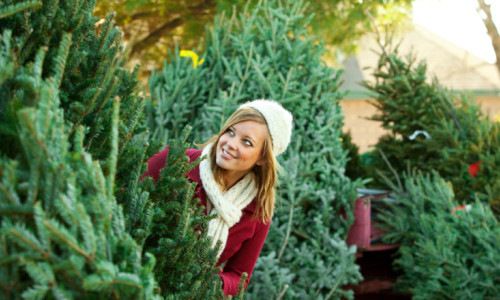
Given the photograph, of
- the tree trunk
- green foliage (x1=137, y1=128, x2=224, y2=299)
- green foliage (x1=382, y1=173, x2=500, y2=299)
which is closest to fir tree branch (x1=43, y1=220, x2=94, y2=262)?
green foliage (x1=137, y1=128, x2=224, y2=299)

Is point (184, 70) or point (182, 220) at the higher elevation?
point (184, 70)

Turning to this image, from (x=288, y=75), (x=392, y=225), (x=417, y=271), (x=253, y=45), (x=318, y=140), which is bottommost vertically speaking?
(x=417, y=271)

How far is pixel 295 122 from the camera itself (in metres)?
3.68

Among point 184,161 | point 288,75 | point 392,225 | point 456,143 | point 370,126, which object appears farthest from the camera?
point 370,126

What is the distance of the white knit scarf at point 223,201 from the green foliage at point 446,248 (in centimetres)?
204

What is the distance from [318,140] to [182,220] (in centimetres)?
250

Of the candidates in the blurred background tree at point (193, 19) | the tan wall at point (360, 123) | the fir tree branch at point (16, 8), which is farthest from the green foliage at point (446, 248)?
the tan wall at point (360, 123)

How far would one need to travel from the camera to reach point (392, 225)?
14.4 ft

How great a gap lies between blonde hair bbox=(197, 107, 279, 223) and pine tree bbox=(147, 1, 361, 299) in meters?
0.99

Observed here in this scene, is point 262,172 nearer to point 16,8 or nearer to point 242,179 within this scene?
point 242,179

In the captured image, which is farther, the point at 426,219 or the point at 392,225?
the point at 392,225

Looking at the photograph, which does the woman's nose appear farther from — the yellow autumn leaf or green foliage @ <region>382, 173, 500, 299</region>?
green foliage @ <region>382, 173, 500, 299</region>

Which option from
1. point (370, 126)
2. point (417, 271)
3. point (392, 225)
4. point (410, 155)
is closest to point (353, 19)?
point (410, 155)

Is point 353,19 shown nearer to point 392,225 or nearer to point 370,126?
point 392,225
